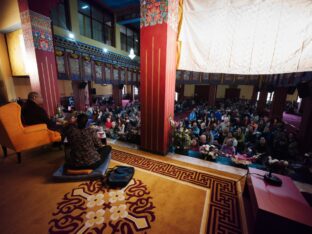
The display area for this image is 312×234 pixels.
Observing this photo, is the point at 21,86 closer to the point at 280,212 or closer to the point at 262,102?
the point at 280,212

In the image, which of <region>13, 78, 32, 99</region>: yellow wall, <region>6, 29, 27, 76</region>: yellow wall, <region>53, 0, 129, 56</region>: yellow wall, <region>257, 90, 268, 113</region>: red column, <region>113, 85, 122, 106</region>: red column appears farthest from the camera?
<region>113, 85, 122, 106</region>: red column

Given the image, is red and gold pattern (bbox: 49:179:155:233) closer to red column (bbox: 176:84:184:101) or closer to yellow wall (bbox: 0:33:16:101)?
yellow wall (bbox: 0:33:16:101)

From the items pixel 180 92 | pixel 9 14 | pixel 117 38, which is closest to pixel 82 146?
pixel 9 14

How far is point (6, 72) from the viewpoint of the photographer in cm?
486

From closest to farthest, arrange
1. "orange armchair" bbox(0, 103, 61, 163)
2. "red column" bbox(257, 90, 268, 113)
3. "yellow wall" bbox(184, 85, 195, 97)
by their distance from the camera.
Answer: "orange armchair" bbox(0, 103, 61, 163) → "red column" bbox(257, 90, 268, 113) → "yellow wall" bbox(184, 85, 195, 97)

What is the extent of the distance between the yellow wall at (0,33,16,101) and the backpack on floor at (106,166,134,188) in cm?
534

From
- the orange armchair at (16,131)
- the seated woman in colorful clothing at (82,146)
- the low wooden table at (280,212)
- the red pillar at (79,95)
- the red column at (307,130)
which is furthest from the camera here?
the red pillar at (79,95)

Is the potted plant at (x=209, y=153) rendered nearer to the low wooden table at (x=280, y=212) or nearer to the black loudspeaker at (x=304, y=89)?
the low wooden table at (x=280, y=212)

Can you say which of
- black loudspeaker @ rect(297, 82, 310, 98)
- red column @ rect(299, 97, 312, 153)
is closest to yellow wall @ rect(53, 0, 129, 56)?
black loudspeaker @ rect(297, 82, 310, 98)

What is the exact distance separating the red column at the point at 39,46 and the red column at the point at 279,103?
10076 mm

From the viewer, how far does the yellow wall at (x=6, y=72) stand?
15.4 ft

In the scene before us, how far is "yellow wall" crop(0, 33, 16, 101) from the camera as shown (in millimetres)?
4703

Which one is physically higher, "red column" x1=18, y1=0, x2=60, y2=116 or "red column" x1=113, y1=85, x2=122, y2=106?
"red column" x1=18, y1=0, x2=60, y2=116

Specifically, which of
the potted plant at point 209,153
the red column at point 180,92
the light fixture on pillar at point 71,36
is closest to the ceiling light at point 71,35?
the light fixture on pillar at point 71,36
